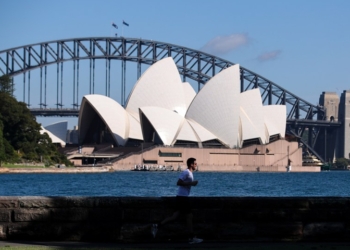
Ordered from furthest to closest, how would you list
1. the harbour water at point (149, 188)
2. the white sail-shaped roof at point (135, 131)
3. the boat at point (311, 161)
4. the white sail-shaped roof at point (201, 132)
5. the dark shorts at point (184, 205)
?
the boat at point (311, 161) < the white sail-shaped roof at point (135, 131) < the white sail-shaped roof at point (201, 132) < the harbour water at point (149, 188) < the dark shorts at point (184, 205)

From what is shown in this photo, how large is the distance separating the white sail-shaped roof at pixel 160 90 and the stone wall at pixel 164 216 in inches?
3498

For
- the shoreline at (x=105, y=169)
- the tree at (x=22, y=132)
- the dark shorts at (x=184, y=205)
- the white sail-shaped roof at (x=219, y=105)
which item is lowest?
the shoreline at (x=105, y=169)

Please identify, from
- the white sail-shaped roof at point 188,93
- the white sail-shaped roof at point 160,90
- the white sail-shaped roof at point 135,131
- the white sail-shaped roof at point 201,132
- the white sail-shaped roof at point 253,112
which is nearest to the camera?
the white sail-shaped roof at point 160,90

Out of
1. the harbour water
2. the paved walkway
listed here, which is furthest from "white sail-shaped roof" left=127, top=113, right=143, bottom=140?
the paved walkway

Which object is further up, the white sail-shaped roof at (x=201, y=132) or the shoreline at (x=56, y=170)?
the white sail-shaped roof at (x=201, y=132)

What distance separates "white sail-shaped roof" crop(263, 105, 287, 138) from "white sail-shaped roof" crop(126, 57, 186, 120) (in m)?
17.1

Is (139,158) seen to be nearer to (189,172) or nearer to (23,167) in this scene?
(23,167)

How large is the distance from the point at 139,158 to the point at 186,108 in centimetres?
842

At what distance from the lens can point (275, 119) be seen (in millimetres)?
122688

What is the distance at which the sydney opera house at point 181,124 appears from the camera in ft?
339

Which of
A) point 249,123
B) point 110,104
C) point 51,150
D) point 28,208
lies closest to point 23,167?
point 51,150

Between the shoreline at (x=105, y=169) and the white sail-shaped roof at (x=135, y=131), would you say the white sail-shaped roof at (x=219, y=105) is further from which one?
the white sail-shaped roof at (x=135, y=131)

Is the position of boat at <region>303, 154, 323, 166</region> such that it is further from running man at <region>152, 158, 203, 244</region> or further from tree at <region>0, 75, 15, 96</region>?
running man at <region>152, 158, 203, 244</region>

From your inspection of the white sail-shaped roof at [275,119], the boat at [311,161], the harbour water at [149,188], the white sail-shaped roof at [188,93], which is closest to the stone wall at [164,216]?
the harbour water at [149,188]
